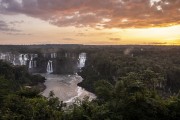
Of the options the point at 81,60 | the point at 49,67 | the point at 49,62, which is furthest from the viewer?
the point at 81,60

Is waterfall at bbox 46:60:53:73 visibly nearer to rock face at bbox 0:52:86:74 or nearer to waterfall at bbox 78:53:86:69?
rock face at bbox 0:52:86:74

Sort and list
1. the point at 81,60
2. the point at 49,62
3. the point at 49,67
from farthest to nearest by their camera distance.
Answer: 1. the point at 81,60
2. the point at 49,62
3. the point at 49,67

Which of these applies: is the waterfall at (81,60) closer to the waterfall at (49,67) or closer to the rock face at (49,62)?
the rock face at (49,62)

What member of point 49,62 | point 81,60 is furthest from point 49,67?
point 81,60

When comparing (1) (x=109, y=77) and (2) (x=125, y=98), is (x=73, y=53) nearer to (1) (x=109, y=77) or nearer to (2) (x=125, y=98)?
(1) (x=109, y=77)

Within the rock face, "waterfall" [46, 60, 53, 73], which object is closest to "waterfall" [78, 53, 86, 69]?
the rock face

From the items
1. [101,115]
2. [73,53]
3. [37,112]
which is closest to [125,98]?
[101,115]

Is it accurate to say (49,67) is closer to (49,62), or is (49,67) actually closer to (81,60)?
(49,62)

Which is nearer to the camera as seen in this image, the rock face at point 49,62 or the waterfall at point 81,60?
the rock face at point 49,62

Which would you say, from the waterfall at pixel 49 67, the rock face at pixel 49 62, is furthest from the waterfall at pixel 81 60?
the waterfall at pixel 49 67
